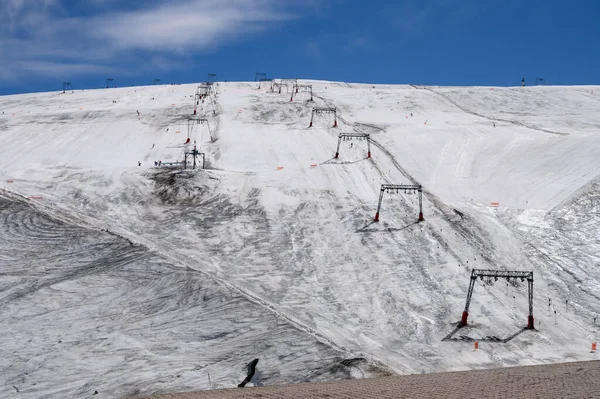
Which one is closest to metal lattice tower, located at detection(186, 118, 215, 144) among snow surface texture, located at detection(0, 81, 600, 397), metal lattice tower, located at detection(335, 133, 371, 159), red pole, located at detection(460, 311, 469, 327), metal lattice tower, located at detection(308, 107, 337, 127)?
snow surface texture, located at detection(0, 81, 600, 397)

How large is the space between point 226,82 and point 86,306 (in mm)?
64579

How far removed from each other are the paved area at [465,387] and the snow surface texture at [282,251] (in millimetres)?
5402

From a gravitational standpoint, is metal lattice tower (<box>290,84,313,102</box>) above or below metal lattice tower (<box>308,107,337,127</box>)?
above

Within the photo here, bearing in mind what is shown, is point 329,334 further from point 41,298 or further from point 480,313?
point 41,298

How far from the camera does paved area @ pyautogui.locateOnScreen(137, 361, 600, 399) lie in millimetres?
14344

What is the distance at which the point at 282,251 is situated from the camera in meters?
35.5

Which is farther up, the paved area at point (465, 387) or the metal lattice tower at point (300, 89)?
the metal lattice tower at point (300, 89)

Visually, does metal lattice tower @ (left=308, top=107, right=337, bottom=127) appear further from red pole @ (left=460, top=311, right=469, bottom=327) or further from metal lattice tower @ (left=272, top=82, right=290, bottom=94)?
red pole @ (left=460, top=311, right=469, bottom=327)

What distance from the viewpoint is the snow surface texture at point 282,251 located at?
25547 mm

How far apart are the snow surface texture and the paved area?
5402mm

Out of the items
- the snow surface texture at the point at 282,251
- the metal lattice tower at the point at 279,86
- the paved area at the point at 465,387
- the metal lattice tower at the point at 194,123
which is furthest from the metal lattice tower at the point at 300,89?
the paved area at the point at 465,387

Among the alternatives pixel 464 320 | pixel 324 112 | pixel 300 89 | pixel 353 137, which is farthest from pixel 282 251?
pixel 300 89

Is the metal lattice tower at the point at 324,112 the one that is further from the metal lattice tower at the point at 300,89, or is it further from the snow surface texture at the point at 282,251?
the metal lattice tower at the point at 300,89

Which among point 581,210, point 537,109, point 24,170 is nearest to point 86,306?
point 24,170
